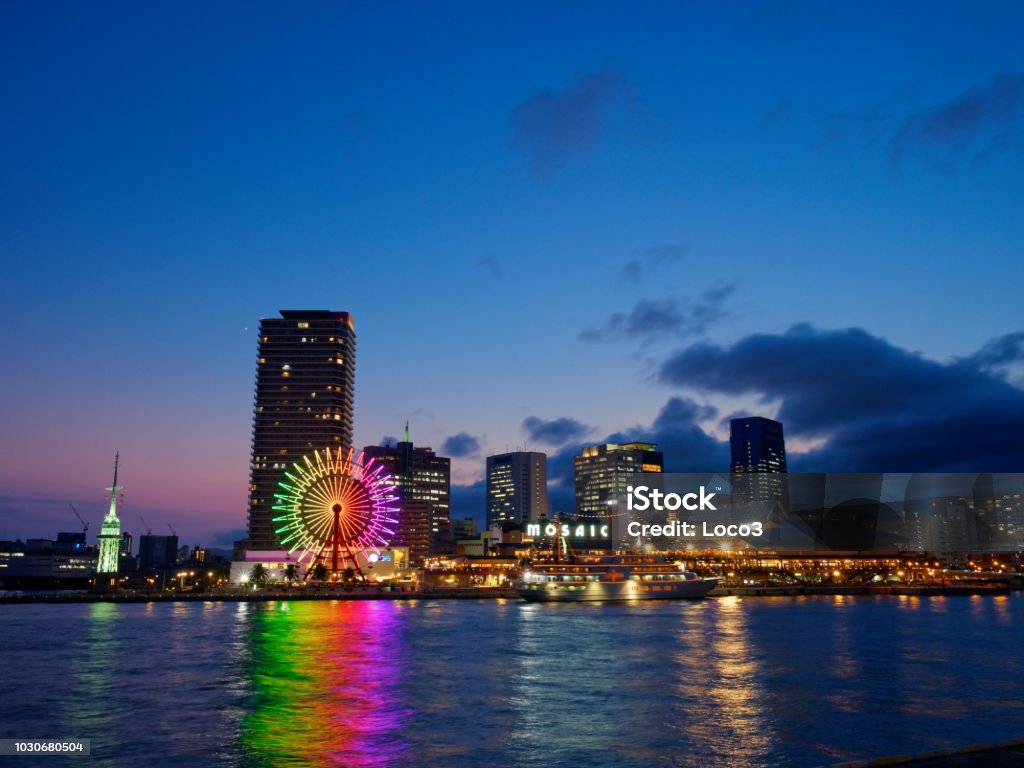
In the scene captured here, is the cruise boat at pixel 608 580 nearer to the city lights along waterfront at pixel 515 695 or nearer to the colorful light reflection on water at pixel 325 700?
the city lights along waterfront at pixel 515 695

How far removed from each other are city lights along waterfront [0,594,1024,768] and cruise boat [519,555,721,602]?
71.2m

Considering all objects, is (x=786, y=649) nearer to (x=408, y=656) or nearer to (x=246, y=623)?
(x=408, y=656)

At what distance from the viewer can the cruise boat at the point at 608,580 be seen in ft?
538

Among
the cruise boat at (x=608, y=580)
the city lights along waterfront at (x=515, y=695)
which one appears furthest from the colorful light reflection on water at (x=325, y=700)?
the cruise boat at (x=608, y=580)

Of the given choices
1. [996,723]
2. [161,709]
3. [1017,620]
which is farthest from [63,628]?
[1017,620]

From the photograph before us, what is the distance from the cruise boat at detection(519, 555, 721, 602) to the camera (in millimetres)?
164125

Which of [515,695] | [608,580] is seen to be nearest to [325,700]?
[515,695]

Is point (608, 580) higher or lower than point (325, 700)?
lower

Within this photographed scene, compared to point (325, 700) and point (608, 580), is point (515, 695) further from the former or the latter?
point (608, 580)

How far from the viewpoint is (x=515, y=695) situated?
156 ft

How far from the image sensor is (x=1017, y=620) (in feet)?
363

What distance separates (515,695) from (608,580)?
121074 mm

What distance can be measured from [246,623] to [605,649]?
57704mm

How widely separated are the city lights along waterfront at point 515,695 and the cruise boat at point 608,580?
71197mm
